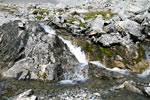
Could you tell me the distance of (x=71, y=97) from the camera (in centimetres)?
1661

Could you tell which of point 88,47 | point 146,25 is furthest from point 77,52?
point 146,25

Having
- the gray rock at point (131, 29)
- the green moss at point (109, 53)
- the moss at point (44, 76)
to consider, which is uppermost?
the gray rock at point (131, 29)

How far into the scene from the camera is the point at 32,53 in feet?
83.2

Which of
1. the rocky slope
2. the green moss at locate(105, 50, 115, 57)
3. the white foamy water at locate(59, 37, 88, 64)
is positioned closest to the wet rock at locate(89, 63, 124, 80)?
the rocky slope

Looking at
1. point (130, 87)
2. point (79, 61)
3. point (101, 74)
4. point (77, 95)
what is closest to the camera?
point (77, 95)

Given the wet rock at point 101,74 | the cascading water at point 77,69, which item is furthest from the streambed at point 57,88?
the cascading water at point 77,69

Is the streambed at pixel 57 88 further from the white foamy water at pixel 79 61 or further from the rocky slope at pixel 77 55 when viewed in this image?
the white foamy water at pixel 79 61

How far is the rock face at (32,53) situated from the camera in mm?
22344

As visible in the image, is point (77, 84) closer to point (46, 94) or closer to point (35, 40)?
point (46, 94)

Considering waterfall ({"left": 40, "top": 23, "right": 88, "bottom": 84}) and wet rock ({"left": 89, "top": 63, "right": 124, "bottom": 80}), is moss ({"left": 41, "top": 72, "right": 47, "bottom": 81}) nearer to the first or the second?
waterfall ({"left": 40, "top": 23, "right": 88, "bottom": 84})

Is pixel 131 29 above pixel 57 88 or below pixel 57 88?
above

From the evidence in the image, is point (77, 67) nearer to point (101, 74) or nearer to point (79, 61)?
point (79, 61)

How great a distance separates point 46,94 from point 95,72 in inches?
358

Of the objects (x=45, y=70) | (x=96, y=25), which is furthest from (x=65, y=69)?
(x=96, y=25)
